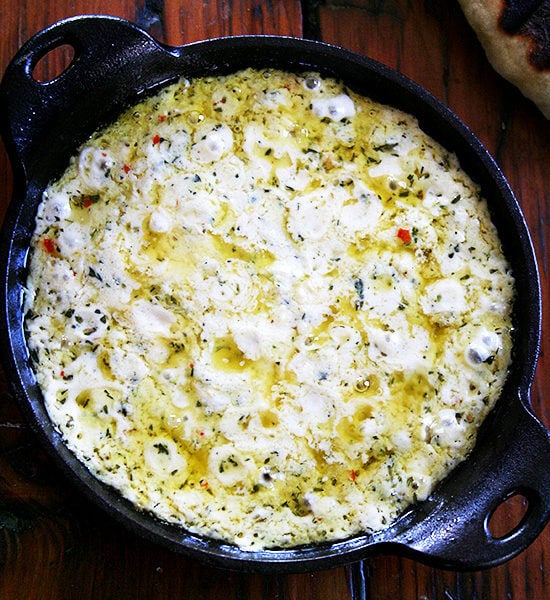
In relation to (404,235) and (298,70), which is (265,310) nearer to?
(404,235)

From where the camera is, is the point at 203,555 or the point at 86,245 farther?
the point at 86,245

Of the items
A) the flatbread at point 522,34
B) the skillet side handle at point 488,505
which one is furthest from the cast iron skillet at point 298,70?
the flatbread at point 522,34

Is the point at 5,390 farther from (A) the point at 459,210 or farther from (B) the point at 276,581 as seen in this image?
(A) the point at 459,210

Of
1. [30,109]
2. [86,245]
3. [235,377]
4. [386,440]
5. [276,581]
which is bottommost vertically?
[276,581]

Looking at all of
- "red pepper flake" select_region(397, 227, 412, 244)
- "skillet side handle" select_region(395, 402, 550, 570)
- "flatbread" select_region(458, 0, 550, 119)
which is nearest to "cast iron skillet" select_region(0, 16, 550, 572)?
"skillet side handle" select_region(395, 402, 550, 570)

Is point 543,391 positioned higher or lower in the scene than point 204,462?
lower

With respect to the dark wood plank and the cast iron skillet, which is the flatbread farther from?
the cast iron skillet

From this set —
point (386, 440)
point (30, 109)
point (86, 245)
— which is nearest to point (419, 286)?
point (386, 440)
